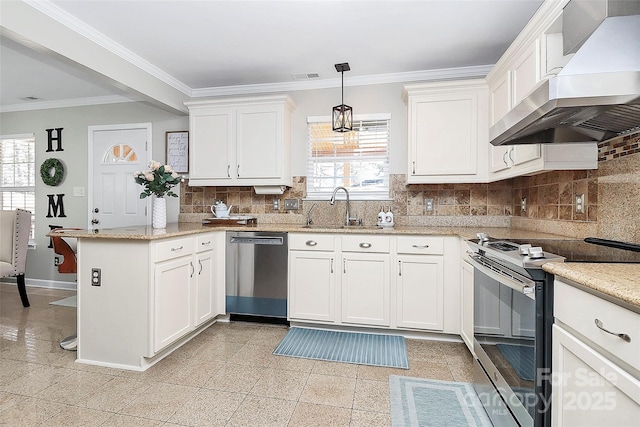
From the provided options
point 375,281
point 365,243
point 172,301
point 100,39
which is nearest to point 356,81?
point 365,243

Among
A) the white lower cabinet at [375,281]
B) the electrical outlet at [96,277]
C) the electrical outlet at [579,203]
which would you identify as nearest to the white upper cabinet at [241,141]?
the white lower cabinet at [375,281]

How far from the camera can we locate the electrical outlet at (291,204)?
3.62m

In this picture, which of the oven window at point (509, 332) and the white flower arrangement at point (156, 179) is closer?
the oven window at point (509, 332)

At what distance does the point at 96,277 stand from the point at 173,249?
1.69 ft

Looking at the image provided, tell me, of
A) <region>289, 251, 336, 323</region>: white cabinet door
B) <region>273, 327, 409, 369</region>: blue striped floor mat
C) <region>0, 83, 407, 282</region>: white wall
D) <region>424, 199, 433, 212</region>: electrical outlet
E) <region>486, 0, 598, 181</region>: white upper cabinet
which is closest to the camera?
<region>486, 0, 598, 181</region>: white upper cabinet

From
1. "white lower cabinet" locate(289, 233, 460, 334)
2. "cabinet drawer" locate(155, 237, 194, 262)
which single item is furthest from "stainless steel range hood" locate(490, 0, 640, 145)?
"cabinet drawer" locate(155, 237, 194, 262)

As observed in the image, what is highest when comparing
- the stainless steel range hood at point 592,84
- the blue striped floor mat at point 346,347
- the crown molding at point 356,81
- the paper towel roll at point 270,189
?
the crown molding at point 356,81

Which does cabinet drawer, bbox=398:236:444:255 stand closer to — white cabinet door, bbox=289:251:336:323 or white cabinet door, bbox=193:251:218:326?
white cabinet door, bbox=289:251:336:323

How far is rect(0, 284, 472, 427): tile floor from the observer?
1.76 m

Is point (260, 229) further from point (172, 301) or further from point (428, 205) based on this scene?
point (428, 205)

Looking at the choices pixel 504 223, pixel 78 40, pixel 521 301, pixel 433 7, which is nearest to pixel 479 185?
pixel 504 223

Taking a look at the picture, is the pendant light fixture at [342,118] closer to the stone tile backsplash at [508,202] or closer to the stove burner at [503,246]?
the stone tile backsplash at [508,202]

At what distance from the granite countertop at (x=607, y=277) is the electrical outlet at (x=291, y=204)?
2.63 m

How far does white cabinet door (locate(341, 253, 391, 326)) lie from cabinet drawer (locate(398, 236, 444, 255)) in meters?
0.16
